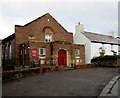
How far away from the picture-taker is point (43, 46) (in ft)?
59.7

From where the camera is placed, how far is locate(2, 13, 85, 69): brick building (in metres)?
Answer: 17.4

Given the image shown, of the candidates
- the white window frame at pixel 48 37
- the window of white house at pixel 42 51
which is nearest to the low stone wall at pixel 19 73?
the window of white house at pixel 42 51

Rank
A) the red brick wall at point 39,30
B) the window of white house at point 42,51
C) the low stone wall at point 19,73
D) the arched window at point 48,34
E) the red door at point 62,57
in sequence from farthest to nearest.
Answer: the arched window at point 48,34 < the red brick wall at point 39,30 < the red door at point 62,57 < the window of white house at point 42,51 < the low stone wall at point 19,73

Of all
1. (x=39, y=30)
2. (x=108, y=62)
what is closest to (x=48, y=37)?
(x=39, y=30)

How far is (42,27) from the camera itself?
21391 millimetres

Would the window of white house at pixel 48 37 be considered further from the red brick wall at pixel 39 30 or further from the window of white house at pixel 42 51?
the window of white house at pixel 42 51

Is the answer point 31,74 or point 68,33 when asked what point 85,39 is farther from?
point 31,74

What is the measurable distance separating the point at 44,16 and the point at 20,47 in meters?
6.78

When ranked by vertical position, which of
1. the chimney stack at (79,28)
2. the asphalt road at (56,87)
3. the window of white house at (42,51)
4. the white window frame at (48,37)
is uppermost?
the chimney stack at (79,28)

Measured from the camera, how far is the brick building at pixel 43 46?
57.2ft

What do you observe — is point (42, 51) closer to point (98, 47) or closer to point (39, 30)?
point (39, 30)

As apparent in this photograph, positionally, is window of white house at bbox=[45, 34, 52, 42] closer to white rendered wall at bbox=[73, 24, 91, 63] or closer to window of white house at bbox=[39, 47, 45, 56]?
window of white house at bbox=[39, 47, 45, 56]

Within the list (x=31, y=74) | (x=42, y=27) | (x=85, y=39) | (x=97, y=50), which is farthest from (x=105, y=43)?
(x=31, y=74)

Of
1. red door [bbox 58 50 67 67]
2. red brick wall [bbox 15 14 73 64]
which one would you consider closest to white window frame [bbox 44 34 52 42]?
red brick wall [bbox 15 14 73 64]
